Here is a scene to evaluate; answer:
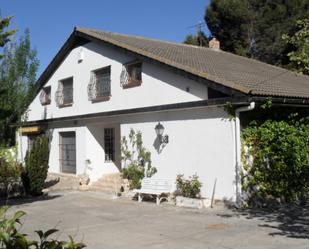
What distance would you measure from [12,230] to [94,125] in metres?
17.0

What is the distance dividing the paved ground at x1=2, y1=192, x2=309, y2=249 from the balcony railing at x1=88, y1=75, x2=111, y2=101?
5.72 metres

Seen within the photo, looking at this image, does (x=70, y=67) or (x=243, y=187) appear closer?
(x=243, y=187)

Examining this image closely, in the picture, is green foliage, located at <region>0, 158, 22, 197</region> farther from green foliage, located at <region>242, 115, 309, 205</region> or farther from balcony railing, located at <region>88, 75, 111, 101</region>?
green foliage, located at <region>242, 115, 309, 205</region>

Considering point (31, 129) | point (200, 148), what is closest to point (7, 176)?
point (31, 129)

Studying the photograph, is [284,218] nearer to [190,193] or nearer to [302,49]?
[190,193]

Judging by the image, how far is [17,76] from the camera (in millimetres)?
18109

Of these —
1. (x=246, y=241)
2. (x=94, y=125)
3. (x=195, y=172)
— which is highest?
(x=94, y=125)

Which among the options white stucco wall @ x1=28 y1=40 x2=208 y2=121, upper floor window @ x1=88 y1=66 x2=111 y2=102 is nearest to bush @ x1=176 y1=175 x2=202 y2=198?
white stucco wall @ x1=28 y1=40 x2=208 y2=121

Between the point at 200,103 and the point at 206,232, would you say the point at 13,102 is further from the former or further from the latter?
the point at 206,232

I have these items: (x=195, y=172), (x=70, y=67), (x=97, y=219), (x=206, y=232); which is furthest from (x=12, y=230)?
(x=70, y=67)

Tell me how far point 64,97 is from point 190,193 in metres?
11.0

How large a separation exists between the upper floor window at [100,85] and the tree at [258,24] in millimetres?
13853

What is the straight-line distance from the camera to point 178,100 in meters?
14.3

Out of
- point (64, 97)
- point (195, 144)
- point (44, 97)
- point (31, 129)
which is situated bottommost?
point (195, 144)
